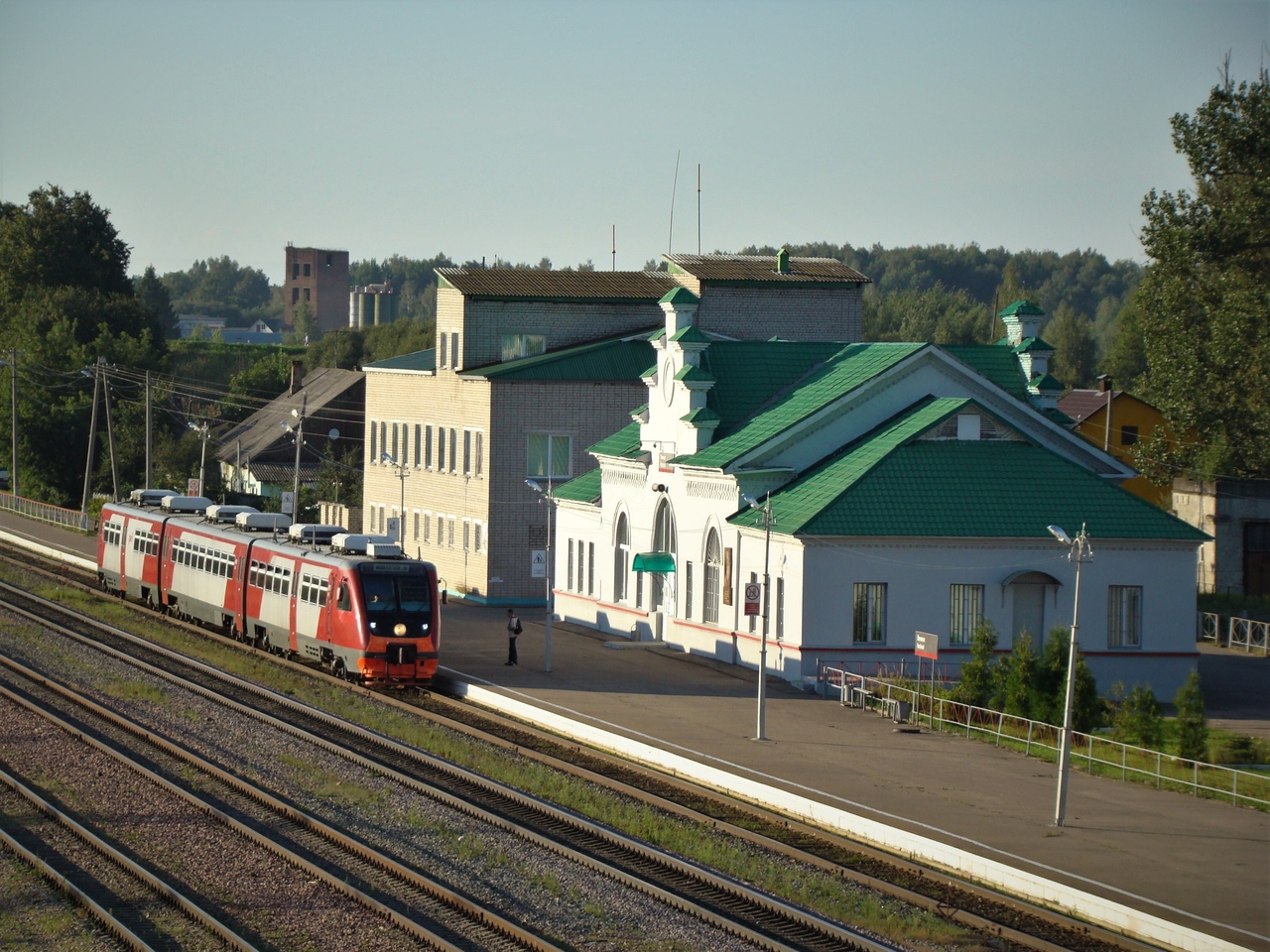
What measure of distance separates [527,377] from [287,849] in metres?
37.1

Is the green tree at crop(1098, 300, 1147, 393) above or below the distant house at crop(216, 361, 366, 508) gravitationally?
above

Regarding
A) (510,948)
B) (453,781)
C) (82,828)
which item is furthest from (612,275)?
(510,948)

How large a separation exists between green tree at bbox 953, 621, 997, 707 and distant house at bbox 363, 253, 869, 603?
950 inches

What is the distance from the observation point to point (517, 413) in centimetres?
5862

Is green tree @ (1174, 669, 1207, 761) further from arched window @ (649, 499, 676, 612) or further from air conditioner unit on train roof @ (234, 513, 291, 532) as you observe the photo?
air conditioner unit on train roof @ (234, 513, 291, 532)

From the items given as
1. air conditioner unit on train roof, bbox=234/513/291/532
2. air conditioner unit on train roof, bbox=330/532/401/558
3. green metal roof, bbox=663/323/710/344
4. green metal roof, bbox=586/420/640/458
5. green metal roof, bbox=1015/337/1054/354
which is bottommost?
air conditioner unit on train roof, bbox=330/532/401/558

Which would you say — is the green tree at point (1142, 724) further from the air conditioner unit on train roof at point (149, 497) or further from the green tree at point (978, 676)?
the air conditioner unit on train roof at point (149, 497)

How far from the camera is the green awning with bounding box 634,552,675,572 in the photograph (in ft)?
152

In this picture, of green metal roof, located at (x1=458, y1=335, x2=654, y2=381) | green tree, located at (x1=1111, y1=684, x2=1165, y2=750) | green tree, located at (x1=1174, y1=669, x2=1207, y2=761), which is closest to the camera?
green tree, located at (x1=1174, y1=669, x2=1207, y2=761)

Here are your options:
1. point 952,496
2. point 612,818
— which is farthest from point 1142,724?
point 612,818

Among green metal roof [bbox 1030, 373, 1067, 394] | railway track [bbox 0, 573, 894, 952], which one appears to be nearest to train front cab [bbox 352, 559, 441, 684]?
railway track [bbox 0, 573, 894, 952]

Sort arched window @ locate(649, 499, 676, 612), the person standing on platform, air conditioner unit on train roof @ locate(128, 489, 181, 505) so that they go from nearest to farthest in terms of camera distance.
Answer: the person standing on platform
arched window @ locate(649, 499, 676, 612)
air conditioner unit on train roof @ locate(128, 489, 181, 505)

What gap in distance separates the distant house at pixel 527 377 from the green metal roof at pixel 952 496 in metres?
16.4

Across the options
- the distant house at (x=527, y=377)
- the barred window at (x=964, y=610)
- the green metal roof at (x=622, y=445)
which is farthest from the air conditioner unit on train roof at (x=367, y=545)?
the distant house at (x=527, y=377)
